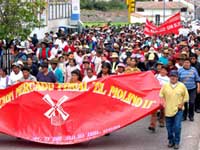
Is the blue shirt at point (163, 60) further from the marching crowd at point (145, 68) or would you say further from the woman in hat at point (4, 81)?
the woman in hat at point (4, 81)

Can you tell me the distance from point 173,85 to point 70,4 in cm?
5282

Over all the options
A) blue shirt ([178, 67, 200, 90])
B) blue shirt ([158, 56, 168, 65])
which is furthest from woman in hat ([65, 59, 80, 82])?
blue shirt ([178, 67, 200, 90])

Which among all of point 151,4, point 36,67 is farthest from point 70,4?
point 151,4

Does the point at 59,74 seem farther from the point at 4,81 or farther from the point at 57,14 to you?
the point at 57,14

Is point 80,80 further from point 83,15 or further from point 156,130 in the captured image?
point 83,15

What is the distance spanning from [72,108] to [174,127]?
197 centimetres

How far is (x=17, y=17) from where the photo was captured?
69.7ft

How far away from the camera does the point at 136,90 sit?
40.9 feet

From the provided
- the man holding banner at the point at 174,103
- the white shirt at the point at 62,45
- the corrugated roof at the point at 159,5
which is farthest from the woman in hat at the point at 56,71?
the corrugated roof at the point at 159,5

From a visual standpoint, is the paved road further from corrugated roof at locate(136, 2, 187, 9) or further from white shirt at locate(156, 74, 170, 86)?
corrugated roof at locate(136, 2, 187, 9)

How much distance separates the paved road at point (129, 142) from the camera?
1189cm

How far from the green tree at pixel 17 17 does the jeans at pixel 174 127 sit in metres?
10.4

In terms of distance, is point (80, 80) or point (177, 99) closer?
point (177, 99)

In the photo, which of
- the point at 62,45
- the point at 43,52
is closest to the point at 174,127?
the point at 43,52
